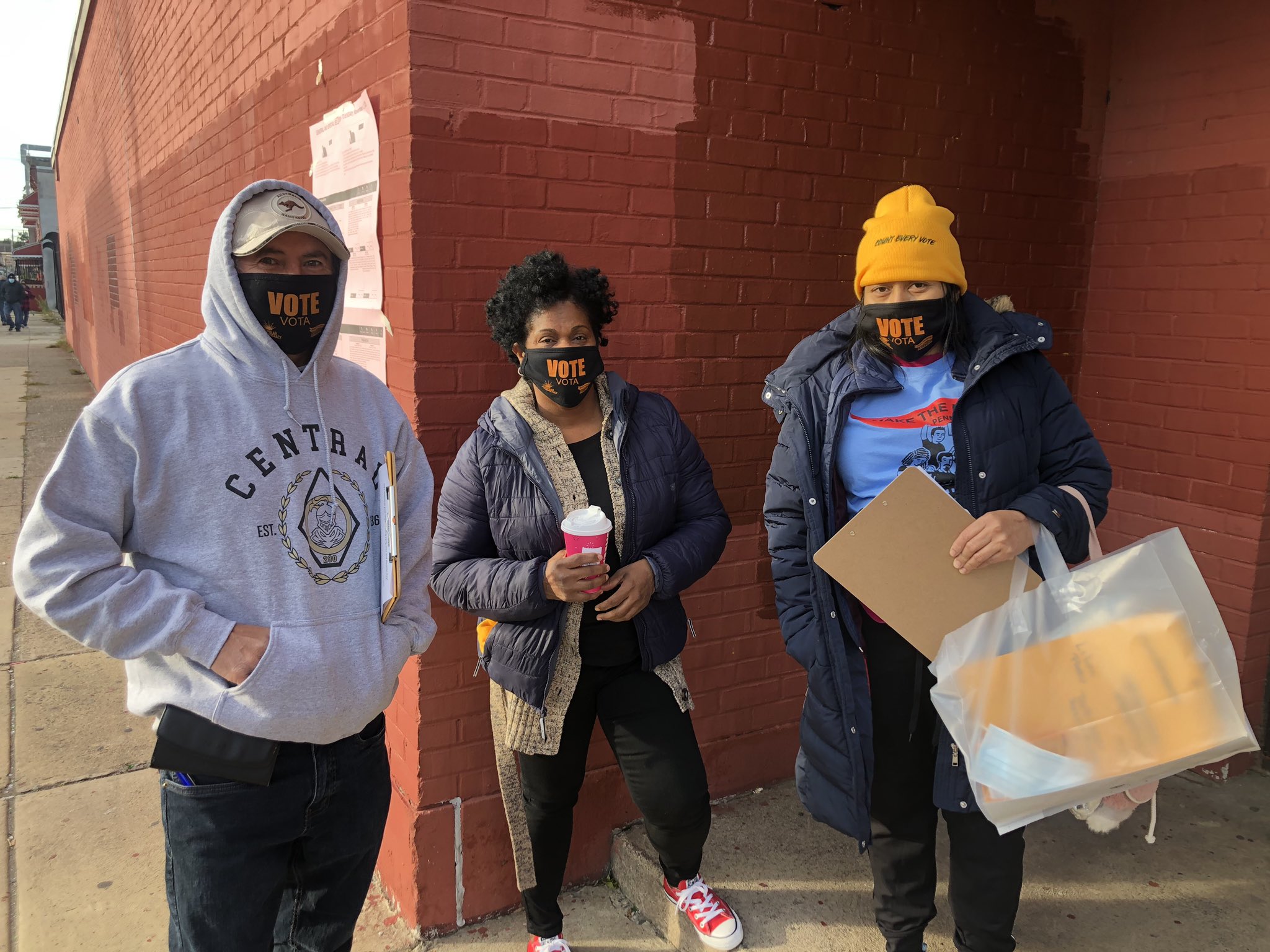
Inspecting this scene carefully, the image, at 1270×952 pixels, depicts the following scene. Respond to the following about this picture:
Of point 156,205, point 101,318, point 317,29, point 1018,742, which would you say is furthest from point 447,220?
point 101,318

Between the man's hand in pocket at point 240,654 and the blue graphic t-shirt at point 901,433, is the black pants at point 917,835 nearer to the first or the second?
the blue graphic t-shirt at point 901,433

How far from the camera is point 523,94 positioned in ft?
8.96

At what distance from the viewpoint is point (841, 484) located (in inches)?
90.9

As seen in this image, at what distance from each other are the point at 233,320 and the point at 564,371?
850 millimetres

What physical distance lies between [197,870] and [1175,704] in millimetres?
1963

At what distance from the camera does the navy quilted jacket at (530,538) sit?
2.37 metres

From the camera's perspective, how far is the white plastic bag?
1.85m

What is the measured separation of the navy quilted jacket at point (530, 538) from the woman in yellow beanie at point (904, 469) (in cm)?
30

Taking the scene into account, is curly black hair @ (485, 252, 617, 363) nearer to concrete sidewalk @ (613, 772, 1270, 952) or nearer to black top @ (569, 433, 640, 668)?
black top @ (569, 433, 640, 668)

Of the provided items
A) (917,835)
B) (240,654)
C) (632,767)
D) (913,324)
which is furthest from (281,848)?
(913,324)

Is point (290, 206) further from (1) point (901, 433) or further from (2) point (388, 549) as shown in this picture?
(1) point (901, 433)

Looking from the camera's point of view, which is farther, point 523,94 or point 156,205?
point 156,205

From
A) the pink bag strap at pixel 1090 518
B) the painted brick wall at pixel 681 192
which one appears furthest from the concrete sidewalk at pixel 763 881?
the pink bag strap at pixel 1090 518

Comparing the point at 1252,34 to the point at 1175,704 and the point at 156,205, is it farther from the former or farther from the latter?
the point at 156,205
